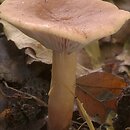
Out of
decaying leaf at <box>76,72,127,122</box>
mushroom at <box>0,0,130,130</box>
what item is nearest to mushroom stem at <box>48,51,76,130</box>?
mushroom at <box>0,0,130,130</box>

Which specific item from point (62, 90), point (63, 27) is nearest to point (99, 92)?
point (62, 90)

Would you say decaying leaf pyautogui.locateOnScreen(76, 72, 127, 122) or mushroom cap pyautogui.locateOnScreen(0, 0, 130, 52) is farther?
decaying leaf pyautogui.locateOnScreen(76, 72, 127, 122)

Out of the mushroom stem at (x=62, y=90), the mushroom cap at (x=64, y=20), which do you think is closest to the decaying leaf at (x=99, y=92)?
the mushroom stem at (x=62, y=90)

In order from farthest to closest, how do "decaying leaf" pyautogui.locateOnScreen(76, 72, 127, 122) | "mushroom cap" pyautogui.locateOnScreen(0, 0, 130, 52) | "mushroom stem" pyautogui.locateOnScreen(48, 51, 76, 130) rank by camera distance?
"decaying leaf" pyautogui.locateOnScreen(76, 72, 127, 122) → "mushroom stem" pyautogui.locateOnScreen(48, 51, 76, 130) → "mushroom cap" pyautogui.locateOnScreen(0, 0, 130, 52)

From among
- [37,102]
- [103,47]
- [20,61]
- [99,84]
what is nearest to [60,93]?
[37,102]

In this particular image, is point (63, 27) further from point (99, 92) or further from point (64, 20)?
point (99, 92)

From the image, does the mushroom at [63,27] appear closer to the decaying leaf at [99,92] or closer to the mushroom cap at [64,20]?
the mushroom cap at [64,20]

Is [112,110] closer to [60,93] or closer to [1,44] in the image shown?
[60,93]

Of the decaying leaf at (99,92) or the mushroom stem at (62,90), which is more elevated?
the mushroom stem at (62,90)

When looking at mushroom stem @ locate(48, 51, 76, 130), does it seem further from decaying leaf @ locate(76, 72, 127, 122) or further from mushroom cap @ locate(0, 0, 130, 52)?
decaying leaf @ locate(76, 72, 127, 122)
